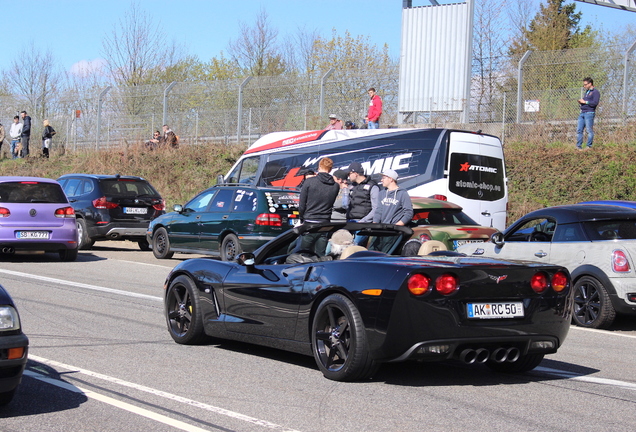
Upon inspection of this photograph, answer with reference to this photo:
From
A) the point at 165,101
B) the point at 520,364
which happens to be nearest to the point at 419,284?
the point at 520,364

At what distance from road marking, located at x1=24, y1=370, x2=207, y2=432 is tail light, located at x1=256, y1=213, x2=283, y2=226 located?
347 inches

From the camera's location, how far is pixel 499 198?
17688mm

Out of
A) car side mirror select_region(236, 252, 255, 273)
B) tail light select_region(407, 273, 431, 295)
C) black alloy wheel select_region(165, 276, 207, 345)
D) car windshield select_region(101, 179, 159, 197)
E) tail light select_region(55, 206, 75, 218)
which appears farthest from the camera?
car windshield select_region(101, 179, 159, 197)


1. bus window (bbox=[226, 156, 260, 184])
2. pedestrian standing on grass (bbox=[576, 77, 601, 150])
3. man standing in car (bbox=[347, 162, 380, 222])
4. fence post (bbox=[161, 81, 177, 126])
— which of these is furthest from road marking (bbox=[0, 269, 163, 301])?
fence post (bbox=[161, 81, 177, 126])

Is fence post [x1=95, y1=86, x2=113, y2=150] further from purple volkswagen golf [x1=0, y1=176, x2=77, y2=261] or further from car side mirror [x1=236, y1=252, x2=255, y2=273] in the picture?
car side mirror [x1=236, y1=252, x2=255, y2=273]

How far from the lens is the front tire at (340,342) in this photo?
19.7ft

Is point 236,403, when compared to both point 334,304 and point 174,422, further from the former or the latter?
point 334,304

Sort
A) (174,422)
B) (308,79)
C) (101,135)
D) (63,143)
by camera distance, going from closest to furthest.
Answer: (174,422) < (308,79) < (101,135) < (63,143)

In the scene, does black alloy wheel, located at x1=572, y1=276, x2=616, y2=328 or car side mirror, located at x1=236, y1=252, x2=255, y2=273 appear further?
black alloy wheel, located at x1=572, y1=276, x2=616, y2=328

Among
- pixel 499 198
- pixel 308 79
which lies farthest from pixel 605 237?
pixel 308 79

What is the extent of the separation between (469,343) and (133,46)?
143ft

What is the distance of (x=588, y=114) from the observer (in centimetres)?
2059

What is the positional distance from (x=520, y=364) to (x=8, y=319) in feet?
12.9

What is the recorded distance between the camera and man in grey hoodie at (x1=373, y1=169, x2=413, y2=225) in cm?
1187
